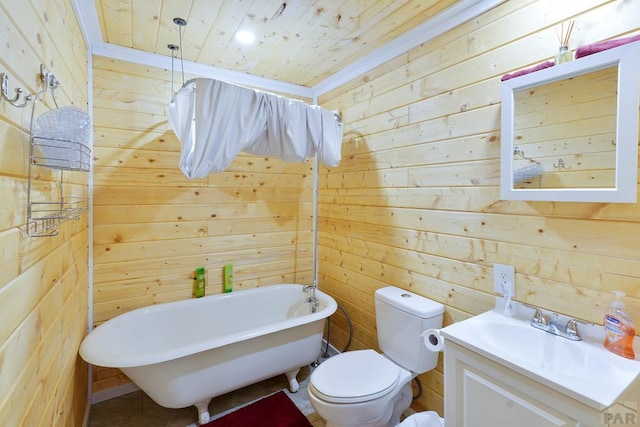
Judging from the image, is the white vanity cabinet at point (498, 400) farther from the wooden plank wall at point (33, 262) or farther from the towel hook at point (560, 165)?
the wooden plank wall at point (33, 262)

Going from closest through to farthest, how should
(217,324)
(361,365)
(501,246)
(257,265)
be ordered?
(501,246)
(361,365)
(217,324)
(257,265)

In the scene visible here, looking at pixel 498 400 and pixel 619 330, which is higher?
pixel 619 330

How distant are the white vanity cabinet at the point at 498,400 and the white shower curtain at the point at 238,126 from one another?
1.48 metres

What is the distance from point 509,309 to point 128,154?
2.58 metres

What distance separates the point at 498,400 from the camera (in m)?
1.09

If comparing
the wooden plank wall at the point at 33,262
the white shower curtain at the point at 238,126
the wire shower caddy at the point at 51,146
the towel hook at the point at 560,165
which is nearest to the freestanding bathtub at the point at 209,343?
the wooden plank wall at the point at 33,262

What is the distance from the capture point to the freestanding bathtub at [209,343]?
1699 millimetres

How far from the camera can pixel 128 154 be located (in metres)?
2.25

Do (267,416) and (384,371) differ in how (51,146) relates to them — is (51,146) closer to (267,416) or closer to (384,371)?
Answer: (384,371)

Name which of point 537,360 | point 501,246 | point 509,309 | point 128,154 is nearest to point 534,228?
point 501,246

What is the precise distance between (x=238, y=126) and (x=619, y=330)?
6.39 ft

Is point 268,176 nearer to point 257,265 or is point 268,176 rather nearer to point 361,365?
point 257,265

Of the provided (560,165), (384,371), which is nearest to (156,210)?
(384,371)

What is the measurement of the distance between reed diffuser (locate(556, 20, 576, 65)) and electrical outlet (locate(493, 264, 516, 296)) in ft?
2.96
